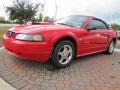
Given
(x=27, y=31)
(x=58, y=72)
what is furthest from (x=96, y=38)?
(x=27, y=31)

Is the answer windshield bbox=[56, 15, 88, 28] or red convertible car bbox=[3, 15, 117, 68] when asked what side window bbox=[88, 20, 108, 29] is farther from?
windshield bbox=[56, 15, 88, 28]

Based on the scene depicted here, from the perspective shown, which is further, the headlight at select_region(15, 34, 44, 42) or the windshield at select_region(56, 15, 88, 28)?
the windshield at select_region(56, 15, 88, 28)

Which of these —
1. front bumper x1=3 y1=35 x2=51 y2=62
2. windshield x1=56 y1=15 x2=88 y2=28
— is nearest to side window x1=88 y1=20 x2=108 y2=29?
windshield x1=56 y1=15 x2=88 y2=28

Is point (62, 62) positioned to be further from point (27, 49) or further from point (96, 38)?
point (96, 38)

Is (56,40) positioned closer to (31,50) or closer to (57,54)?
(57,54)

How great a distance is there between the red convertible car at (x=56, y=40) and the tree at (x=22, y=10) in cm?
1951

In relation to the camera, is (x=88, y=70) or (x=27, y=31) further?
(x=88, y=70)

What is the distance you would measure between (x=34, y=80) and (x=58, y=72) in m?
0.75

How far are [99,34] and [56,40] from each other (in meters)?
2.06

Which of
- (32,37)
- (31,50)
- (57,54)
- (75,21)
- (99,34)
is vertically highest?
(75,21)

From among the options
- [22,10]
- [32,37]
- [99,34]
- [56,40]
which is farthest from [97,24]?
[22,10]

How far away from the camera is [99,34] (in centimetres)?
606

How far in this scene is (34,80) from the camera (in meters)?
4.04

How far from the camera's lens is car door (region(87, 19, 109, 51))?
5.80 m
